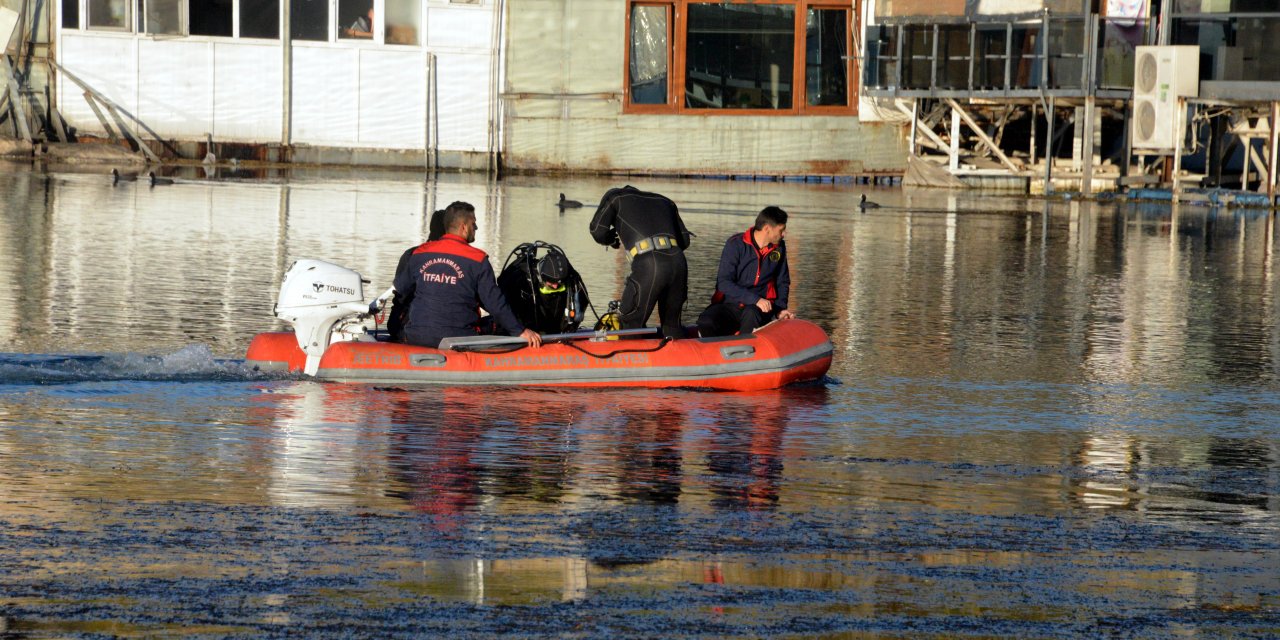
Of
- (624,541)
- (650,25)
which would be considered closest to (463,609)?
(624,541)

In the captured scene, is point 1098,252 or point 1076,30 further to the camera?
point 1076,30

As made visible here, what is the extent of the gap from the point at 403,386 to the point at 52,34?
3012cm

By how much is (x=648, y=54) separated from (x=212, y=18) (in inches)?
368

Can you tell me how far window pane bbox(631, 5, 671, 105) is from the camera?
3878 cm

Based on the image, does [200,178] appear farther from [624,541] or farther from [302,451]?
[624,541]

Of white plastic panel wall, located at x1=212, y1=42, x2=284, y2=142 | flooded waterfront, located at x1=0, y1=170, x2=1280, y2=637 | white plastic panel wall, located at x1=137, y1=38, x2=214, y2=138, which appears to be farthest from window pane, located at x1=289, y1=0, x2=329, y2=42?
flooded waterfront, located at x1=0, y1=170, x2=1280, y2=637

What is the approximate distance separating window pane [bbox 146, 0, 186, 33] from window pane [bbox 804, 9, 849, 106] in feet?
44.1

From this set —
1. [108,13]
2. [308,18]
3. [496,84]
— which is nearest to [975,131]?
[496,84]

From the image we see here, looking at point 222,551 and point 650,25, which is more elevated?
point 650,25

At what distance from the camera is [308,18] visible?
38469mm

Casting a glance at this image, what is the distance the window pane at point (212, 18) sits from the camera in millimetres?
38219

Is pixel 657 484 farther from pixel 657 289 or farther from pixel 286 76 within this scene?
pixel 286 76

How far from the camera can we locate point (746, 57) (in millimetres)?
39094

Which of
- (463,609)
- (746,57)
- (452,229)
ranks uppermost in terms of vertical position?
(746,57)
